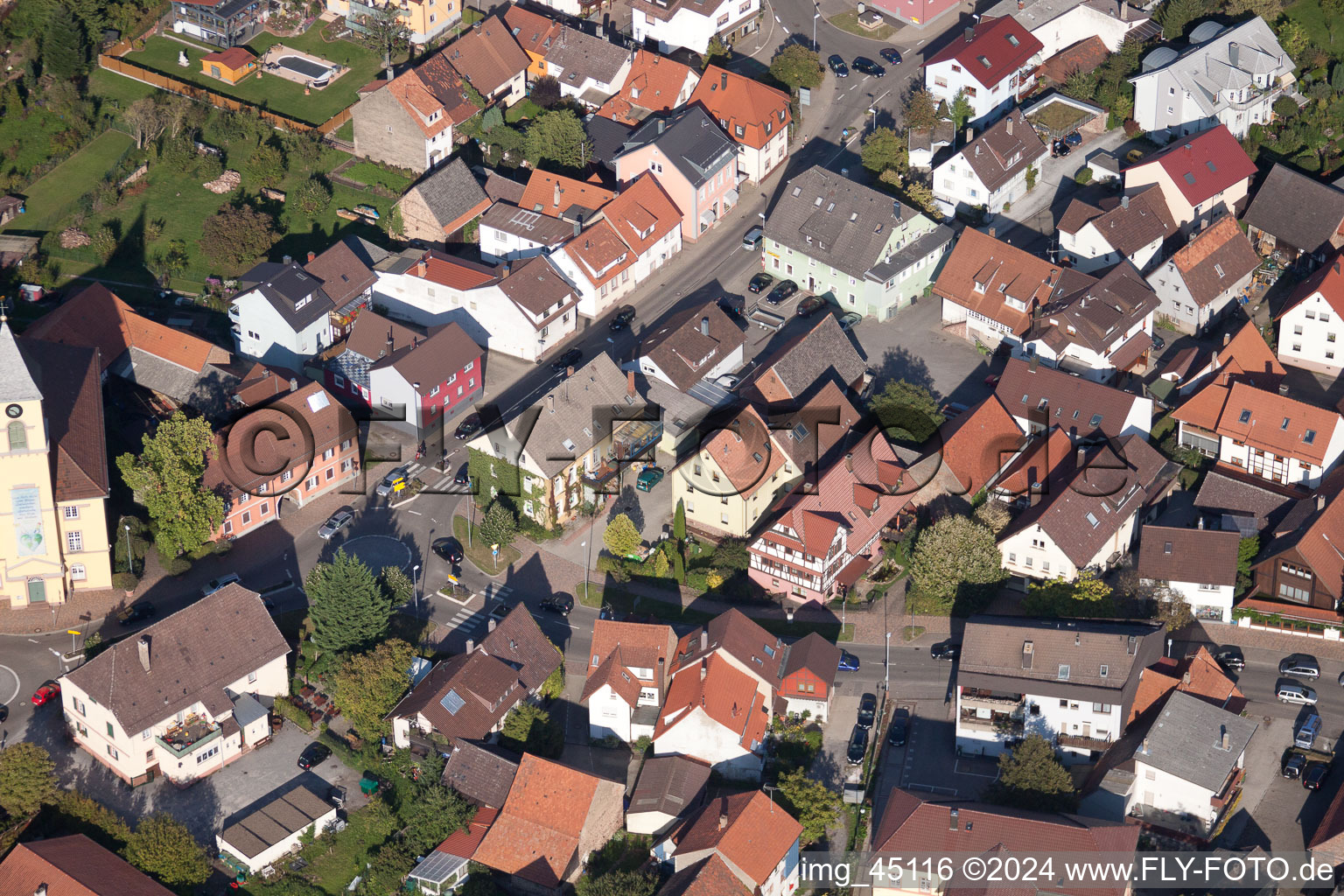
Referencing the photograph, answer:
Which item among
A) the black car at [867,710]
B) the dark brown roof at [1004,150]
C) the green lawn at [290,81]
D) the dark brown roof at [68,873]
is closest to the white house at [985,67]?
the dark brown roof at [1004,150]

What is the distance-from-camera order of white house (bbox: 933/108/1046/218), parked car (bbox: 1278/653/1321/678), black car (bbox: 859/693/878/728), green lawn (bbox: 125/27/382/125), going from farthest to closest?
green lawn (bbox: 125/27/382/125)
white house (bbox: 933/108/1046/218)
parked car (bbox: 1278/653/1321/678)
black car (bbox: 859/693/878/728)

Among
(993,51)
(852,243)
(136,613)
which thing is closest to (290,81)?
(852,243)

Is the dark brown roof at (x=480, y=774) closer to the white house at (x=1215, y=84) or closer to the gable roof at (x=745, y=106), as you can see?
the gable roof at (x=745, y=106)

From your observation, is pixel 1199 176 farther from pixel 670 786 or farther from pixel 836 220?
pixel 670 786

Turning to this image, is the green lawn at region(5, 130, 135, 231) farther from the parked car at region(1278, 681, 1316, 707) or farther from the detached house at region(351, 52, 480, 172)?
the parked car at region(1278, 681, 1316, 707)

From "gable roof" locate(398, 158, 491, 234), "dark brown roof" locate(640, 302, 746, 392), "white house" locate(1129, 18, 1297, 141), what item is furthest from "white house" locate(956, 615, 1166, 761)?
"white house" locate(1129, 18, 1297, 141)

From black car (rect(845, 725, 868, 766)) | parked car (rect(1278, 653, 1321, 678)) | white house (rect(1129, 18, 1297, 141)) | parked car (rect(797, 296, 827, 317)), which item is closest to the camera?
black car (rect(845, 725, 868, 766))
